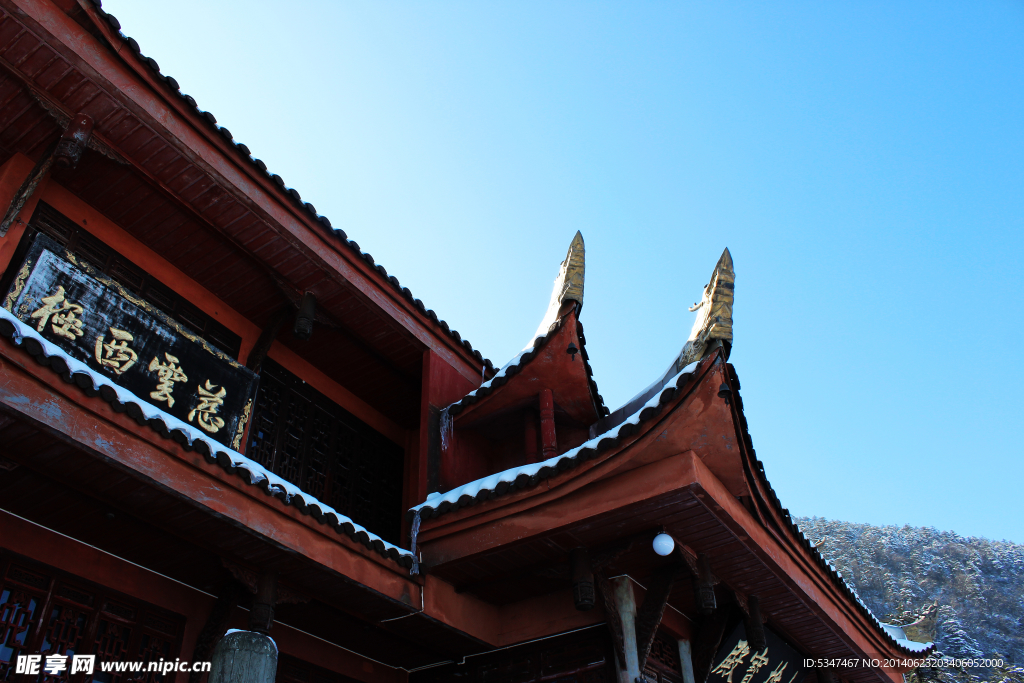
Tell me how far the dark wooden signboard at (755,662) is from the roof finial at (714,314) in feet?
9.09

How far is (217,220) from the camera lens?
643 centimetres

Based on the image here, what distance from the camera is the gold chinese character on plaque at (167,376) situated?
5.71 metres

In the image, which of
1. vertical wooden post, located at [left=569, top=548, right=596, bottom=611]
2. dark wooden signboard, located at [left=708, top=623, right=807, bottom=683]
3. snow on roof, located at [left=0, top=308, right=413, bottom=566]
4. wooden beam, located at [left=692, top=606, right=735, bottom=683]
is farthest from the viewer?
dark wooden signboard, located at [left=708, top=623, right=807, bottom=683]

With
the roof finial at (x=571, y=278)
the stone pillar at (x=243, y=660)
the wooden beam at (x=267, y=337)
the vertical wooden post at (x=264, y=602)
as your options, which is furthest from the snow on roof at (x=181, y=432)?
the roof finial at (x=571, y=278)

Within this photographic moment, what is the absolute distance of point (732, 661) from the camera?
7.11 meters

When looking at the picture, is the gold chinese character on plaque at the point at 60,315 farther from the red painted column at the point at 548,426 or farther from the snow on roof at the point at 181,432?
the red painted column at the point at 548,426

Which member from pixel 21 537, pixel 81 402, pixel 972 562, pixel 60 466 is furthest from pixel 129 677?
pixel 972 562

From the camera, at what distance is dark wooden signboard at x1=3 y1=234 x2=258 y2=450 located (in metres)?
5.27

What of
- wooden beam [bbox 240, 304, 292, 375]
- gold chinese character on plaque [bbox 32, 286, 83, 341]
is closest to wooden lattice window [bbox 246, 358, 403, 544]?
wooden beam [bbox 240, 304, 292, 375]

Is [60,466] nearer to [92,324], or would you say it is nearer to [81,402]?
[81,402]

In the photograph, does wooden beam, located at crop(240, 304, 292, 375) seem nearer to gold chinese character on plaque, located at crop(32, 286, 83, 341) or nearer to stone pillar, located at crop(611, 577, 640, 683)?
gold chinese character on plaque, located at crop(32, 286, 83, 341)

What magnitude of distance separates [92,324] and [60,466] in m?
1.66

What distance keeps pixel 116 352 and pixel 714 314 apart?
439cm

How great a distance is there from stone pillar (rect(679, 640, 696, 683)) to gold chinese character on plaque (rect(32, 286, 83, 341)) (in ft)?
18.2
